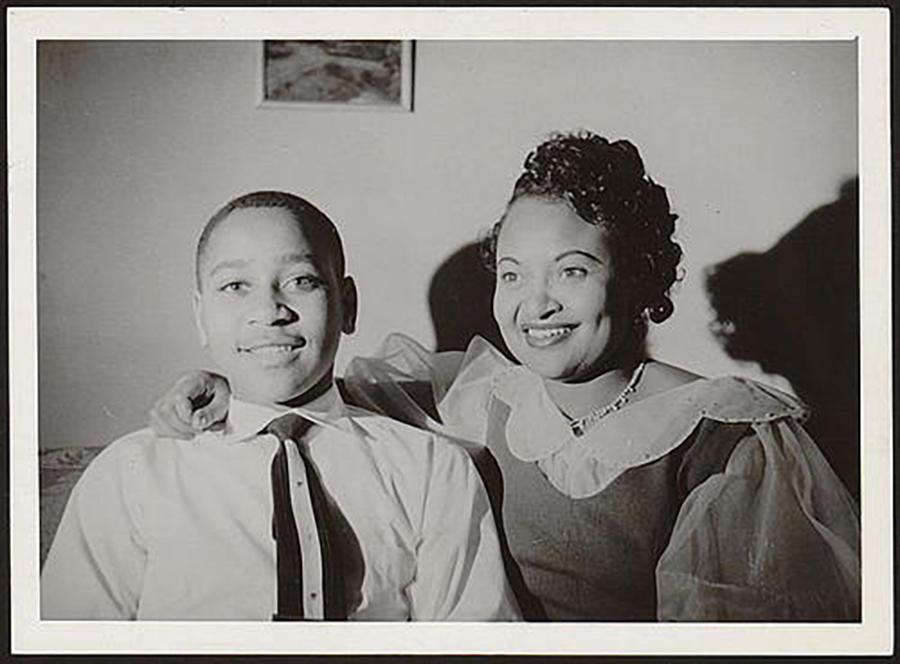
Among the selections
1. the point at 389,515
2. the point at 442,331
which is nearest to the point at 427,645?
the point at 389,515

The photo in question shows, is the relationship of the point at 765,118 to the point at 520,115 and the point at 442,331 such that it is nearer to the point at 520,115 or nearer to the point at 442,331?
the point at 520,115

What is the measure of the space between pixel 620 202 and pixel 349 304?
301 mm

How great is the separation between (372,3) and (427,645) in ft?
2.22

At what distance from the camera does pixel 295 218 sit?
1.30 meters

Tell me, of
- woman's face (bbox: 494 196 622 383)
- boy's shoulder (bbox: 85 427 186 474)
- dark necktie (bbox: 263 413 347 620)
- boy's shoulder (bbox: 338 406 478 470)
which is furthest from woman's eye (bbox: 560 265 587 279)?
boy's shoulder (bbox: 85 427 186 474)

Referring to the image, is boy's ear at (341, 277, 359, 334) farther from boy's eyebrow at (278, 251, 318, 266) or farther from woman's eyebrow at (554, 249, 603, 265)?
woman's eyebrow at (554, 249, 603, 265)

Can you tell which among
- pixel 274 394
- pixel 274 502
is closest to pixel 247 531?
pixel 274 502

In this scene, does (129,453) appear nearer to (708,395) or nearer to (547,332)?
(547,332)

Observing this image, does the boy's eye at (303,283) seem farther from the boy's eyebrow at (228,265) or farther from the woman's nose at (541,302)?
the woman's nose at (541,302)

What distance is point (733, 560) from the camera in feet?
4.27

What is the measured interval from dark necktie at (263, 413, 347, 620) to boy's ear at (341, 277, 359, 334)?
106mm

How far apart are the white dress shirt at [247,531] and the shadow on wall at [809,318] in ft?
Answer: 1.06

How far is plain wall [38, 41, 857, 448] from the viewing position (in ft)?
4.28

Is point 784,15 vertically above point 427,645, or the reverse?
point 784,15
